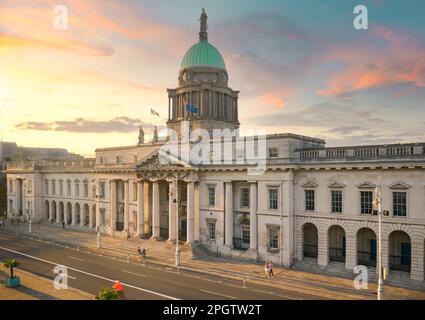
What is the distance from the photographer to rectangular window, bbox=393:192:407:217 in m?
36.3

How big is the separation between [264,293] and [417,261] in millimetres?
15094

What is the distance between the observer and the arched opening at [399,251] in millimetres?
38031

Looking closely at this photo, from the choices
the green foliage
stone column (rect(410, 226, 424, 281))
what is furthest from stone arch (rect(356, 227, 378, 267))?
the green foliage

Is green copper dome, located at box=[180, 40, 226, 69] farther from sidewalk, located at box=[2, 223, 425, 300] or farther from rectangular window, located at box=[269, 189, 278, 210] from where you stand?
sidewalk, located at box=[2, 223, 425, 300]

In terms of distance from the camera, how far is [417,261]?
116 ft

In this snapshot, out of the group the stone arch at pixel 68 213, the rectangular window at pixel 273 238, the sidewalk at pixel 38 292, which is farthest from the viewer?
the stone arch at pixel 68 213

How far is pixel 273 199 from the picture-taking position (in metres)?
45.0

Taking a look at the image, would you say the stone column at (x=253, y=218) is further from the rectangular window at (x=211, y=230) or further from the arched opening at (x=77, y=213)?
the arched opening at (x=77, y=213)

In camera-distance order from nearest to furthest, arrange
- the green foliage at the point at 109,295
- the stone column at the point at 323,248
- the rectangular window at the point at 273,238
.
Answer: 1. the green foliage at the point at 109,295
2. the stone column at the point at 323,248
3. the rectangular window at the point at 273,238

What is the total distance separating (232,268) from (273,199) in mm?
9502

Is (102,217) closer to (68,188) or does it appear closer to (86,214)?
(86,214)

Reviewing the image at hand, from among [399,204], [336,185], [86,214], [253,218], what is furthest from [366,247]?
[86,214]

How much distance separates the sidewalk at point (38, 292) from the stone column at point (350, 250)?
85.6 feet

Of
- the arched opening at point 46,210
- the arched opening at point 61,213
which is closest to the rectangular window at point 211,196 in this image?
the arched opening at point 61,213
